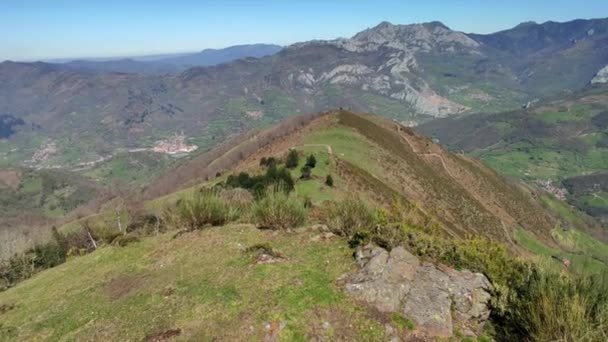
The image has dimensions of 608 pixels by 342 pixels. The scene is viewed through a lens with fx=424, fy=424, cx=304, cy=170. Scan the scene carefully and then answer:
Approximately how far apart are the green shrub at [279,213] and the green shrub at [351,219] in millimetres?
1872

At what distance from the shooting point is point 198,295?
13.2 meters

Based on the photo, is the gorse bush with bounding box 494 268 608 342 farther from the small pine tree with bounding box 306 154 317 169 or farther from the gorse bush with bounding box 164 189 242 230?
the small pine tree with bounding box 306 154 317 169

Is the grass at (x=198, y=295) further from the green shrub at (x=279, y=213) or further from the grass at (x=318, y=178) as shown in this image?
the grass at (x=318, y=178)

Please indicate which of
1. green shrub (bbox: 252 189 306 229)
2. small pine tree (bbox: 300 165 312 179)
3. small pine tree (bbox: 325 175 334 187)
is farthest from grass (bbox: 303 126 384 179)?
green shrub (bbox: 252 189 306 229)

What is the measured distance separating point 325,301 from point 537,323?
5296mm

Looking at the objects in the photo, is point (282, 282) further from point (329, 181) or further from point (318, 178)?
point (318, 178)

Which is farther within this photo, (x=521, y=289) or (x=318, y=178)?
(x=318, y=178)

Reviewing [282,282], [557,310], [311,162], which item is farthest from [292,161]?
[557,310]

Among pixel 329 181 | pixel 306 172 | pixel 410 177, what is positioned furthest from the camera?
pixel 410 177

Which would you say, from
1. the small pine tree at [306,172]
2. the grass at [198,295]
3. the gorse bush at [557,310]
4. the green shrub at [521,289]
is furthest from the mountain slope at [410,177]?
the gorse bush at [557,310]

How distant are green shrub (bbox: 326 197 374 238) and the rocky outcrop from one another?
313 centimetres

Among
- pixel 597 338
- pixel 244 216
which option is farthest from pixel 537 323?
pixel 244 216

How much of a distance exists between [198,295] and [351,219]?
266 inches

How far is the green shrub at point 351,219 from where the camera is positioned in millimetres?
16812
